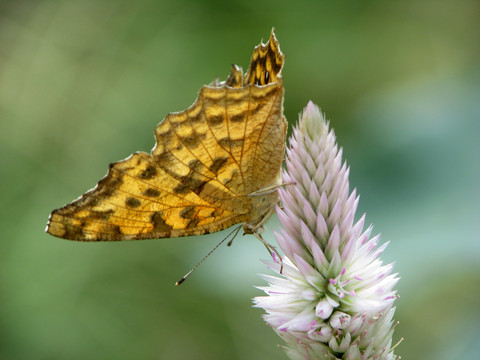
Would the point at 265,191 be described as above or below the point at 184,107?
below

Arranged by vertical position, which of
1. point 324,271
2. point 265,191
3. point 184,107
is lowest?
point 324,271

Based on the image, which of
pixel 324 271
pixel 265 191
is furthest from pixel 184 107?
pixel 324 271

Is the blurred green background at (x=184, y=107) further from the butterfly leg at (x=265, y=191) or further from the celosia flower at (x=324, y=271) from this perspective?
the celosia flower at (x=324, y=271)

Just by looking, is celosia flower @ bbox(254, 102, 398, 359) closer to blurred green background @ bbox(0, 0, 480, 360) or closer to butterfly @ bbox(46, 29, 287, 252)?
butterfly @ bbox(46, 29, 287, 252)

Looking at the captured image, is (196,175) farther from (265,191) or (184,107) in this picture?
(184,107)

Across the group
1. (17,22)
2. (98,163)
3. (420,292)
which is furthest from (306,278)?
(17,22)

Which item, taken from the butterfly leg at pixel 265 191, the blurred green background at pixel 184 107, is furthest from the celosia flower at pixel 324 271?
the blurred green background at pixel 184 107
